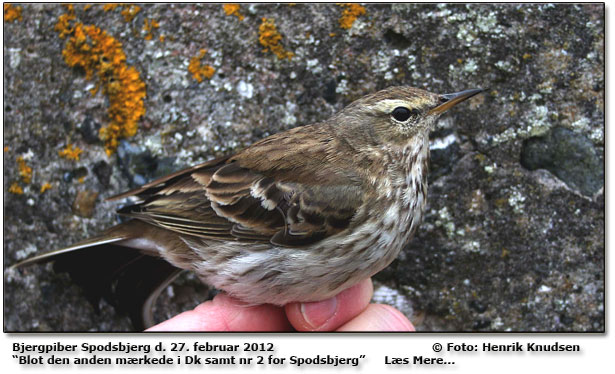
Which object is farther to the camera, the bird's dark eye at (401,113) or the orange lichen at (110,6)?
the orange lichen at (110,6)

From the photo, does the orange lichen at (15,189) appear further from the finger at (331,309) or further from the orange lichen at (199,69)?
the finger at (331,309)

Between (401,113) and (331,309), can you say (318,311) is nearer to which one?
(331,309)

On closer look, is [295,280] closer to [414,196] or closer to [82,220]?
[414,196]

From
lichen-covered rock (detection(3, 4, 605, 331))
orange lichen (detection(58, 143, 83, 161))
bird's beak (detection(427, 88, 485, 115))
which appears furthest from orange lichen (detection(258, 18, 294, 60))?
orange lichen (detection(58, 143, 83, 161))

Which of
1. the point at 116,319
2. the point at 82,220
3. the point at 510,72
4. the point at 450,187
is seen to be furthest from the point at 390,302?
the point at 82,220

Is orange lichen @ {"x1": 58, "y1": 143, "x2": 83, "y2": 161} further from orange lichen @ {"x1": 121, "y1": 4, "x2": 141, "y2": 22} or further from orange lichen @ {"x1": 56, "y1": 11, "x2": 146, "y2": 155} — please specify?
orange lichen @ {"x1": 121, "y1": 4, "x2": 141, "y2": 22}

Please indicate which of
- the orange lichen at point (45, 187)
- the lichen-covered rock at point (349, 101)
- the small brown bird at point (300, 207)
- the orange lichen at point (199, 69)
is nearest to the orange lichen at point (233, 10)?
the lichen-covered rock at point (349, 101)
